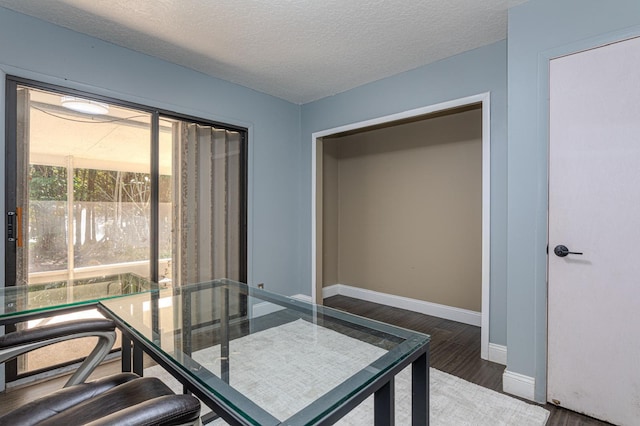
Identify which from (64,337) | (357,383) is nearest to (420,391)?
(357,383)

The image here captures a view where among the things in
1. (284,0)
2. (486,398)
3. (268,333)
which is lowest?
(486,398)

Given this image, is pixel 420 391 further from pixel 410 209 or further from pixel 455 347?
pixel 410 209

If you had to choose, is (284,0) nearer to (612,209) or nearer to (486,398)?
(612,209)

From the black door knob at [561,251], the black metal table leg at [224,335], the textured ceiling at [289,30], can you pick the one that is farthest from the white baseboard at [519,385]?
the textured ceiling at [289,30]

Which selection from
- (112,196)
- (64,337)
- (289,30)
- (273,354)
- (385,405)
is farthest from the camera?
(112,196)

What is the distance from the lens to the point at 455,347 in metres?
2.84

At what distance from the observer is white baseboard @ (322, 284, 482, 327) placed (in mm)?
3439

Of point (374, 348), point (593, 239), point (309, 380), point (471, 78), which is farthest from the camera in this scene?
point (471, 78)

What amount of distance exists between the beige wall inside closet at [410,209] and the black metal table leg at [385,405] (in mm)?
2906

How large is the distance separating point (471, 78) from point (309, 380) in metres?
2.78

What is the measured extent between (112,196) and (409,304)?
3.36 metres

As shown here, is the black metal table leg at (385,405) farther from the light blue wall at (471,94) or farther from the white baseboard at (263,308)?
the light blue wall at (471,94)

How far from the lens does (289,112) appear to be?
400cm

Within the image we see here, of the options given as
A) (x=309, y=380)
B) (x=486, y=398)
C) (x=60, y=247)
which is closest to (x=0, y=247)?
(x=60, y=247)
